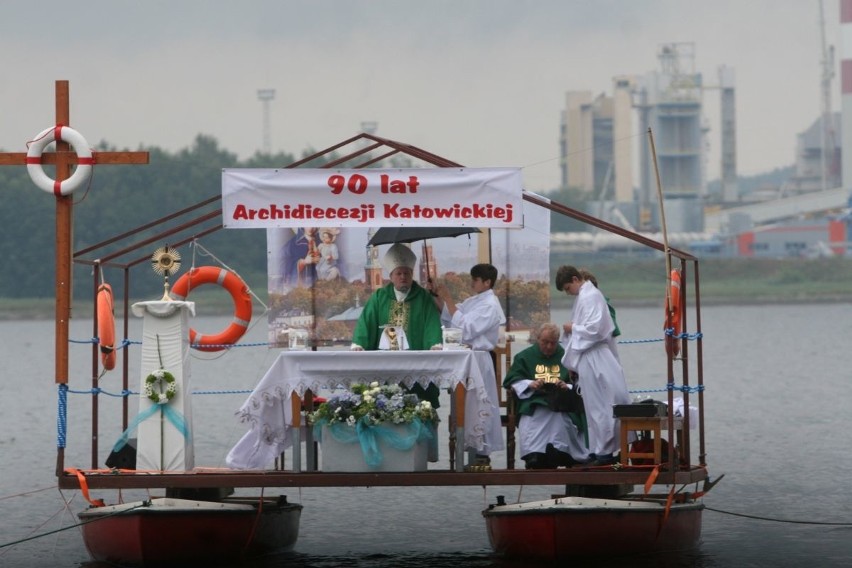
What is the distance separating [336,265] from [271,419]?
3665 mm

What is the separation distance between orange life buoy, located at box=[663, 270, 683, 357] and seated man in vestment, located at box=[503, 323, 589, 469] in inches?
39.3

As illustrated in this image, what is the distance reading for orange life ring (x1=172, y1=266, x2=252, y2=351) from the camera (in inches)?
618

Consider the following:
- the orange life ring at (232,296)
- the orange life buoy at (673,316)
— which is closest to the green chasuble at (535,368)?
the orange life buoy at (673,316)

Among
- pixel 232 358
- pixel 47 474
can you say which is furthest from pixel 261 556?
pixel 232 358

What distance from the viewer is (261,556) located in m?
16.1

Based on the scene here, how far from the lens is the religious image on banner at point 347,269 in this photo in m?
16.8

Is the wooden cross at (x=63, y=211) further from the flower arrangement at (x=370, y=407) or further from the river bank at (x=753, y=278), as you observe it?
the river bank at (x=753, y=278)

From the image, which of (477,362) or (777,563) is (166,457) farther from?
(777,563)

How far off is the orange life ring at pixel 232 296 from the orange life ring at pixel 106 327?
113 cm

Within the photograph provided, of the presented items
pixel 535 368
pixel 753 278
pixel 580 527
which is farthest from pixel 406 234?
pixel 753 278

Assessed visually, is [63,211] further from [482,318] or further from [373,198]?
[482,318]

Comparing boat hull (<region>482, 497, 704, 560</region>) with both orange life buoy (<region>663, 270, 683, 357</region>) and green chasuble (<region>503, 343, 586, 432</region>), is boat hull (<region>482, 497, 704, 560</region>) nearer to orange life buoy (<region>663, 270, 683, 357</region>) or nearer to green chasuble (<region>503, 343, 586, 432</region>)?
green chasuble (<region>503, 343, 586, 432</region>)

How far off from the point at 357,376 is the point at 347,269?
12.5 ft

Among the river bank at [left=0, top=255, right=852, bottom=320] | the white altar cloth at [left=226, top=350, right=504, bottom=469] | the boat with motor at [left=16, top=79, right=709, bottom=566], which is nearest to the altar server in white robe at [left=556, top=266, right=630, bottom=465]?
the boat with motor at [left=16, top=79, right=709, bottom=566]
